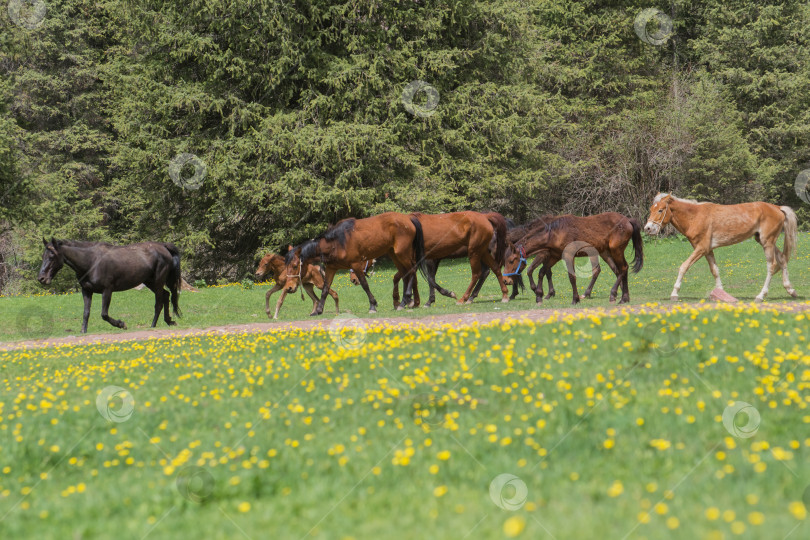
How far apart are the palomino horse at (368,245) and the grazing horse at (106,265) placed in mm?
4051

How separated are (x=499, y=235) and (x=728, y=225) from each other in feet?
21.6

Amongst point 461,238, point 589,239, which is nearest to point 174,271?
point 461,238

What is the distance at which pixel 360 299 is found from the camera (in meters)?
26.3

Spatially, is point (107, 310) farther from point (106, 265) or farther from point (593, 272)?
point (593, 272)

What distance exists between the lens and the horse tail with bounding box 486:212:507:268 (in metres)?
20.6

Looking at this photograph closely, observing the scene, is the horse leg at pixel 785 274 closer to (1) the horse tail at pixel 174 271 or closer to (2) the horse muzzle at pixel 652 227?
(2) the horse muzzle at pixel 652 227

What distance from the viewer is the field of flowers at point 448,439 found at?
17.4ft

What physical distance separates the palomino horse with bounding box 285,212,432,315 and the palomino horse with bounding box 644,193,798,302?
6247 mm

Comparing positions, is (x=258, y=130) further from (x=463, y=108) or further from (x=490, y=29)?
(x=490, y=29)

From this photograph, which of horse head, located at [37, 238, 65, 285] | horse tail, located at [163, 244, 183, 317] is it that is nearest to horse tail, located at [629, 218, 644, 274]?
horse tail, located at [163, 244, 183, 317]

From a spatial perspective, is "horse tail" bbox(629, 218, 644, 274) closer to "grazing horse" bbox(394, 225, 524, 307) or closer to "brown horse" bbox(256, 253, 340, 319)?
"grazing horse" bbox(394, 225, 524, 307)

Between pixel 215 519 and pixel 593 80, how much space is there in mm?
52550

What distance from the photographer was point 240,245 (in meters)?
40.9

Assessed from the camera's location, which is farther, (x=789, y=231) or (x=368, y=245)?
(x=368, y=245)
